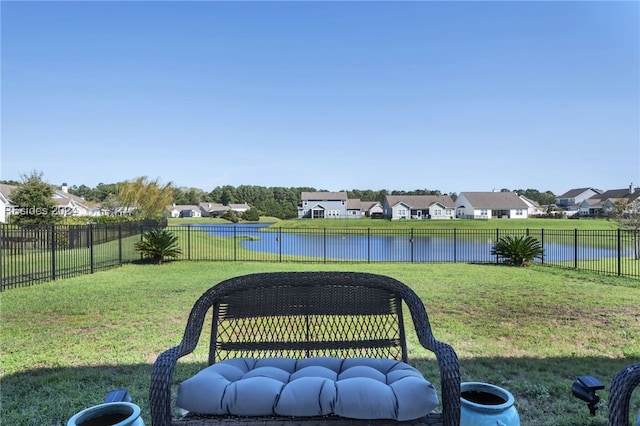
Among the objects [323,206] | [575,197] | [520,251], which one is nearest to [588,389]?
[520,251]

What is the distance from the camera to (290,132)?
2430cm

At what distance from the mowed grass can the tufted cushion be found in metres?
1.25

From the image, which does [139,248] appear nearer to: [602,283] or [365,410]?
[365,410]

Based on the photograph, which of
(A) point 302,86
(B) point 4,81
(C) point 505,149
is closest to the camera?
(B) point 4,81

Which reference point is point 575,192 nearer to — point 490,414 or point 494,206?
point 494,206

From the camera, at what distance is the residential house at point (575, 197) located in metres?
62.2

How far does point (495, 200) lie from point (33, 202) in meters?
52.8

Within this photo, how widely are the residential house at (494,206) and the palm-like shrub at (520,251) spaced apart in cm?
4352

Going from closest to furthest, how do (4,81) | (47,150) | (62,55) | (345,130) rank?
(4,81)
(62,55)
(47,150)
(345,130)

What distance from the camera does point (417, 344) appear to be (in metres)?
3.84

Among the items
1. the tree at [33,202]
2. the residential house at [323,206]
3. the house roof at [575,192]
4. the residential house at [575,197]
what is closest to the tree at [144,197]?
the tree at [33,202]

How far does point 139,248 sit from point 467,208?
1992 inches

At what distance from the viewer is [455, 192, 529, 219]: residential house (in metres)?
51.5

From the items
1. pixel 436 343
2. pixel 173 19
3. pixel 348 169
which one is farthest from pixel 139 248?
pixel 348 169
